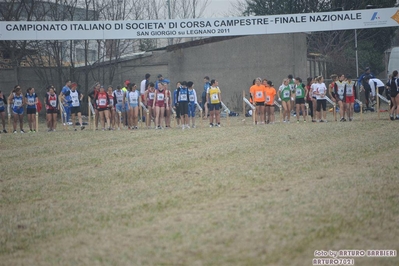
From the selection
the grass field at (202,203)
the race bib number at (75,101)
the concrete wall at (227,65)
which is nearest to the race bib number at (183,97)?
the race bib number at (75,101)

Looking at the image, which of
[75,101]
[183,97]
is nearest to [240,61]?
[183,97]

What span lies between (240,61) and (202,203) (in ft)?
103

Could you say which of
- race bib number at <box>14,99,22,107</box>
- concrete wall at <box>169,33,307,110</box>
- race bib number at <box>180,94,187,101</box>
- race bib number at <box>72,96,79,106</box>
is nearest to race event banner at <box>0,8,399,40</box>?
race bib number at <box>72,96,79,106</box>

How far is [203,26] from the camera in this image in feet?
107

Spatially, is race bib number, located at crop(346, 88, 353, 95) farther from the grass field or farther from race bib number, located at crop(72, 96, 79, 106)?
race bib number, located at crop(72, 96, 79, 106)

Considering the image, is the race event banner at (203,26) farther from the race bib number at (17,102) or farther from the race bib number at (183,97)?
the race bib number at (183,97)

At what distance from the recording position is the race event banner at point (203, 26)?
32.0 meters

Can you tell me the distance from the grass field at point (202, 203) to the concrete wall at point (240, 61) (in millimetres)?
21941

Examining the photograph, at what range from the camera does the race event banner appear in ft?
105

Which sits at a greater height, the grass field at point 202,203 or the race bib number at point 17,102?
the race bib number at point 17,102

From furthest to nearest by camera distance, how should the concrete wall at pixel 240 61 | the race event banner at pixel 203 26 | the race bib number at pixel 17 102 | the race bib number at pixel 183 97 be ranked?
the concrete wall at pixel 240 61 → the race event banner at pixel 203 26 → the race bib number at pixel 17 102 → the race bib number at pixel 183 97

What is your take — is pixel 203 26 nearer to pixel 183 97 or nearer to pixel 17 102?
pixel 183 97

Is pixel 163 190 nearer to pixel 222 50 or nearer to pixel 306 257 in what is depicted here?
pixel 306 257

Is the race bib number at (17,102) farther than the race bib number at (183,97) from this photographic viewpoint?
Yes
